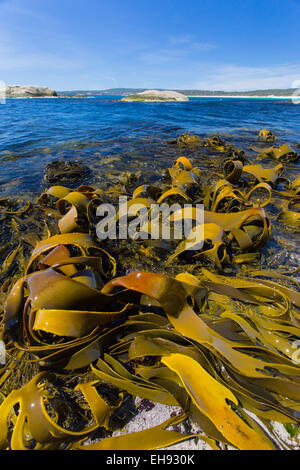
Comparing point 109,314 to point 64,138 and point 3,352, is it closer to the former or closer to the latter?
point 3,352

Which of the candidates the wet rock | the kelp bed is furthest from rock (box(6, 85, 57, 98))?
the kelp bed

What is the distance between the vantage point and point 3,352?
1161 millimetres

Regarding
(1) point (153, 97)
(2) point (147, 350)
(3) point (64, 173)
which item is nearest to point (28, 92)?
(1) point (153, 97)

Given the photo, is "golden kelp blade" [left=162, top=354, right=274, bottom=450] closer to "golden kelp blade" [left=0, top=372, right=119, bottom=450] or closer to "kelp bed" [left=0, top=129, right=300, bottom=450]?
"kelp bed" [left=0, top=129, right=300, bottom=450]

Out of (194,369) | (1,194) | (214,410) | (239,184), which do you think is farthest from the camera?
(239,184)

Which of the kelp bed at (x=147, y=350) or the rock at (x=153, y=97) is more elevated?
the rock at (x=153, y=97)

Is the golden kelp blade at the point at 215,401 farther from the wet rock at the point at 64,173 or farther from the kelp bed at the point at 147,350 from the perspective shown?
the wet rock at the point at 64,173

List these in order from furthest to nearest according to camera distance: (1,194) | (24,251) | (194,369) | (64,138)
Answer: (64,138) → (1,194) → (24,251) → (194,369)

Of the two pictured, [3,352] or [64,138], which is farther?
[64,138]

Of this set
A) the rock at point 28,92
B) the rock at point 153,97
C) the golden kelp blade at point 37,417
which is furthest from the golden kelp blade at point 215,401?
the rock at point 28,92

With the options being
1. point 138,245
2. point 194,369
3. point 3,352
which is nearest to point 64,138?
point 138,245

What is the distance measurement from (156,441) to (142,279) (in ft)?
2.26

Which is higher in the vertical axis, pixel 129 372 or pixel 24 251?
pixel 24 251
